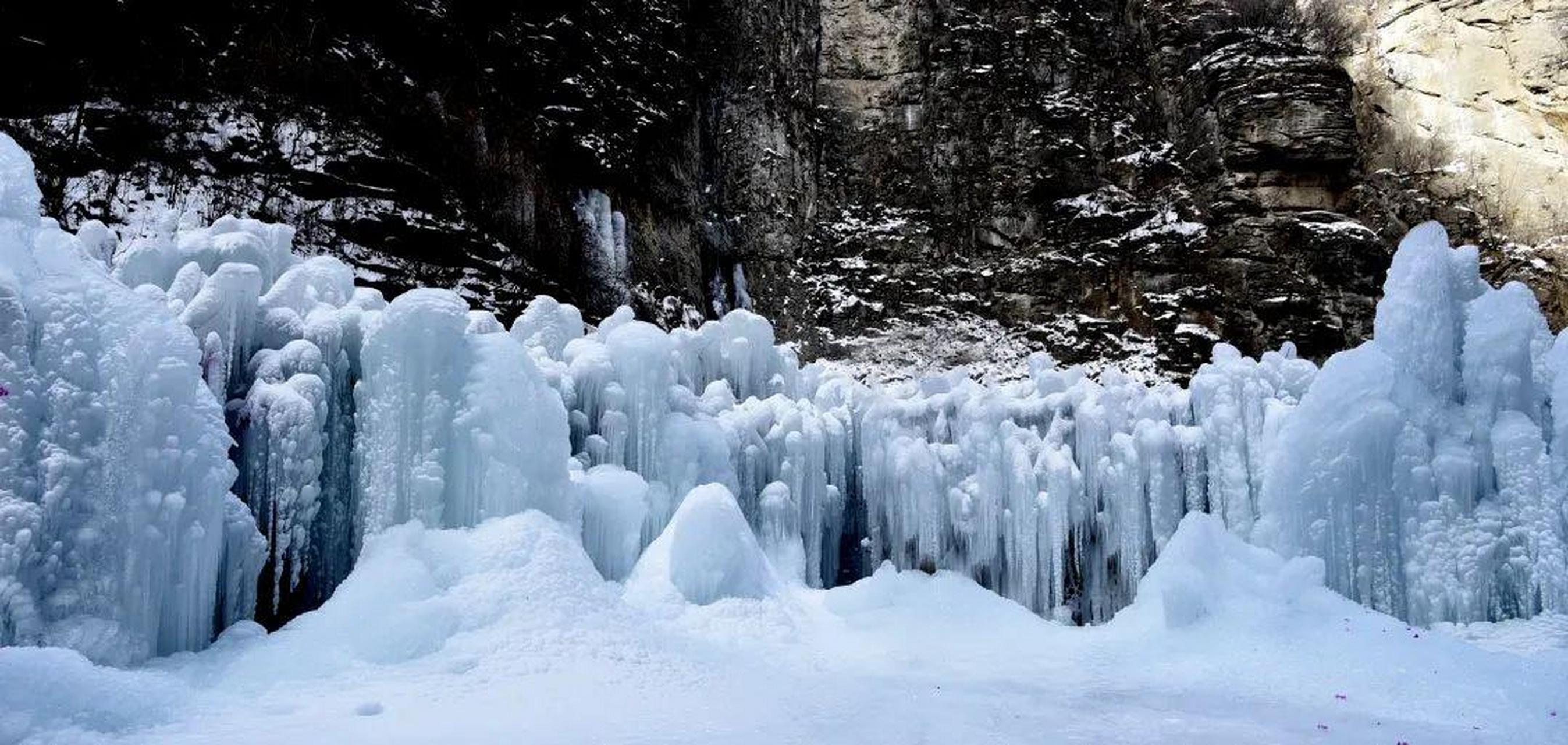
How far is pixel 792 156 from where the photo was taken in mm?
25531

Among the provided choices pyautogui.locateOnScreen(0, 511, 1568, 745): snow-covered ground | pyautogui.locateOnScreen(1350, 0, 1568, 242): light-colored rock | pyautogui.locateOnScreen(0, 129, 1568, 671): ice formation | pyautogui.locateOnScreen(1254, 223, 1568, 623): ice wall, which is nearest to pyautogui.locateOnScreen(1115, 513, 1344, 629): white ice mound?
pyautogui.locateOnScreen(0, 511, 1568, 745): snow-covered ground

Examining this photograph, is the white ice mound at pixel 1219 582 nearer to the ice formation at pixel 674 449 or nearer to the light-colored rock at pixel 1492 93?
the ice formation at pixel 674 449

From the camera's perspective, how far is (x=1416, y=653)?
6469 mm

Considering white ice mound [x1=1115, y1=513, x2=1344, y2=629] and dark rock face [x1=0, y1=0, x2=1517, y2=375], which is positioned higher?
dark rock face [x1=0, y1=0, x2=1517, y2=375]

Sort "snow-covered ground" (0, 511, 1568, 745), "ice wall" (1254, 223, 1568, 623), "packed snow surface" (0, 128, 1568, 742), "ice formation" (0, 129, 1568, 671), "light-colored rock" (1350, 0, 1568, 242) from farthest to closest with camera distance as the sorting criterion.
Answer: "light-colored rock" (1350, 0, 1568, 242)
"ice wall" (1254, 223, 1568, 623)
"ice formation" (0, 129, 1568, 671)
"packed snow surface" (0, 128, 1568, 742)
"snow-covered ground" (0, 511, 1568, 745)

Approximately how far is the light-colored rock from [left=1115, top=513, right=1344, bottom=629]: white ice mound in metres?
20.2

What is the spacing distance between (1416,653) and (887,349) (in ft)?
60.2

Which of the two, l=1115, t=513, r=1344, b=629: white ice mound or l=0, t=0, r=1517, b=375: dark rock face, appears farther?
l=0, t=0, r=1517, b=375: dark rock face

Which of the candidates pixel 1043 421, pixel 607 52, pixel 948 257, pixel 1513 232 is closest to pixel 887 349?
pixel 948 257

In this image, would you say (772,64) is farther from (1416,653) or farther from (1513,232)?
(1416,653)

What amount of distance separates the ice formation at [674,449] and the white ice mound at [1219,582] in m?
1.33

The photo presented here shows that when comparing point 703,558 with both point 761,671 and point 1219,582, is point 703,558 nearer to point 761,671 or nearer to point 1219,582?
point 761,671

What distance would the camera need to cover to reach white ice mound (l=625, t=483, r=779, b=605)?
736cm

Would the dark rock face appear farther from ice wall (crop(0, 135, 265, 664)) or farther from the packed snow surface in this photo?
ice wall (crop(0, 135, 265, 664))
